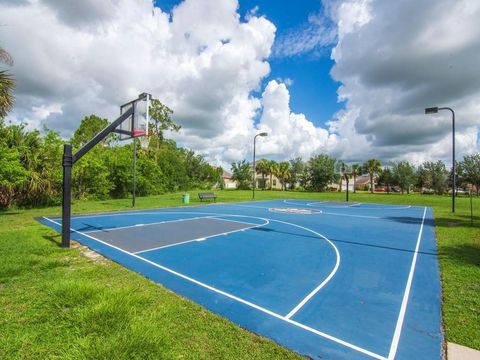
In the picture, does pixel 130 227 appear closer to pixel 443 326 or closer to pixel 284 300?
pixel 284 300

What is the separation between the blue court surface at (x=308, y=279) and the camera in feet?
12.3

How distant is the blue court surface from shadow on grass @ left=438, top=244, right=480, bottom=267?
0.34 metres

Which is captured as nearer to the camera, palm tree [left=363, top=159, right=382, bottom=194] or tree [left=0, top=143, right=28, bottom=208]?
tree [left=0, top=143, right=28, bottom=208]

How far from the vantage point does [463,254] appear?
792 cm

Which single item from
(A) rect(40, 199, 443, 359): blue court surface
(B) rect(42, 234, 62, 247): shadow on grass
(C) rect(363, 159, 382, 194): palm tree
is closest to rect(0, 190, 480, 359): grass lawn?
(A) rect(40, 199, 443, 359): blue court surface

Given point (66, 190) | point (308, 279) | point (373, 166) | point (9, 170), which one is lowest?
point (308, 279)

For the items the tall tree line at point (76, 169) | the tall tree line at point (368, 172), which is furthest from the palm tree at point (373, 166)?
the tall tree line at point (76, 169)

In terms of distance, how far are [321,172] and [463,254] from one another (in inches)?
2163

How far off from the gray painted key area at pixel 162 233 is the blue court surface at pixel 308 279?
0.12ft

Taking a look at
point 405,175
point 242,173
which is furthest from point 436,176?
point 242,173

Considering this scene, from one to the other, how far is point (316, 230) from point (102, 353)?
9917 mm

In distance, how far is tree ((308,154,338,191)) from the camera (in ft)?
200

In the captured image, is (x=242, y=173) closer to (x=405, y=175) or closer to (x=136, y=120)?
(x=405, y=175)

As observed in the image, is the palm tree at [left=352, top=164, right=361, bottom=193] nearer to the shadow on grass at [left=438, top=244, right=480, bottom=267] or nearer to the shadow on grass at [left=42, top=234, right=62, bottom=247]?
the shadow on grass at [left=438, top=244, right=480, bottom=267]
